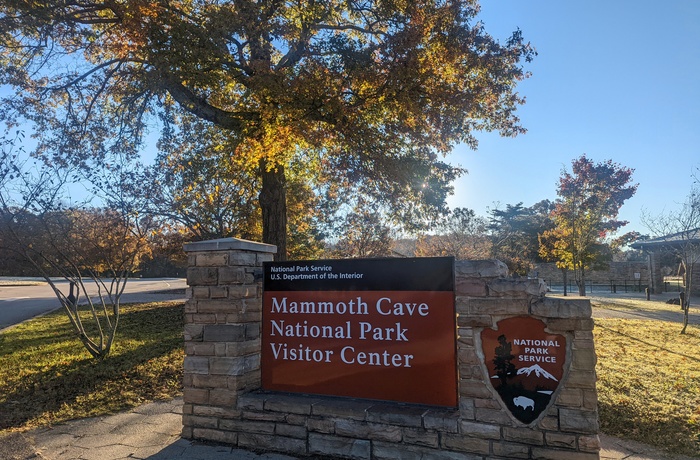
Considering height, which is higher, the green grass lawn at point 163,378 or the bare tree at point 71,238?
the bare tree at point 71,238

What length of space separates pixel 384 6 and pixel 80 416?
8.60 metres

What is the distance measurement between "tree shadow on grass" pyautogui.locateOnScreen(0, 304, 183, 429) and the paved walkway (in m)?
0.55

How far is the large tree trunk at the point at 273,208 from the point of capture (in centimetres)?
985

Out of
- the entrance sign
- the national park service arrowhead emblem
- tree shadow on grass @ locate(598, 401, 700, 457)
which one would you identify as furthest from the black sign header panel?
tree shadow on grass @ locate(598, 401, 700, 457)

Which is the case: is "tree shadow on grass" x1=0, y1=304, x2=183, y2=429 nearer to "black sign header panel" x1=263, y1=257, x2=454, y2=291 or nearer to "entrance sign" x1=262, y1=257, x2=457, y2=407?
"entrance sign" x1=262, y1=257, x2=457, y2=407

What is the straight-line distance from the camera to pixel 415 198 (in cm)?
1049

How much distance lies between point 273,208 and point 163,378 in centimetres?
438

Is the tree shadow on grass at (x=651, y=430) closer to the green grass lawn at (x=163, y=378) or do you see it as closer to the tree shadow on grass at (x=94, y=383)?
the green grass lawn at (x=163, y=378)

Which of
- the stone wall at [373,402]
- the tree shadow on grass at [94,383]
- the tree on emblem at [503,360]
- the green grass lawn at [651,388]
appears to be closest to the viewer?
the stone wall at [373,402]

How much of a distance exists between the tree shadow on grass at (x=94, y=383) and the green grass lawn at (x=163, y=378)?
1 cm

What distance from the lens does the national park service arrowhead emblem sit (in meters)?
3.17

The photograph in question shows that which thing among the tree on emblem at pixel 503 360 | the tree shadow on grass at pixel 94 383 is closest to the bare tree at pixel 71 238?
the tree shadow on grass at pixel 94 383

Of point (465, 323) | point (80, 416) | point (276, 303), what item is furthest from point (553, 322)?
point (80, 416)

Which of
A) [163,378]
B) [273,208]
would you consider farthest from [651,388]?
[273,208]
